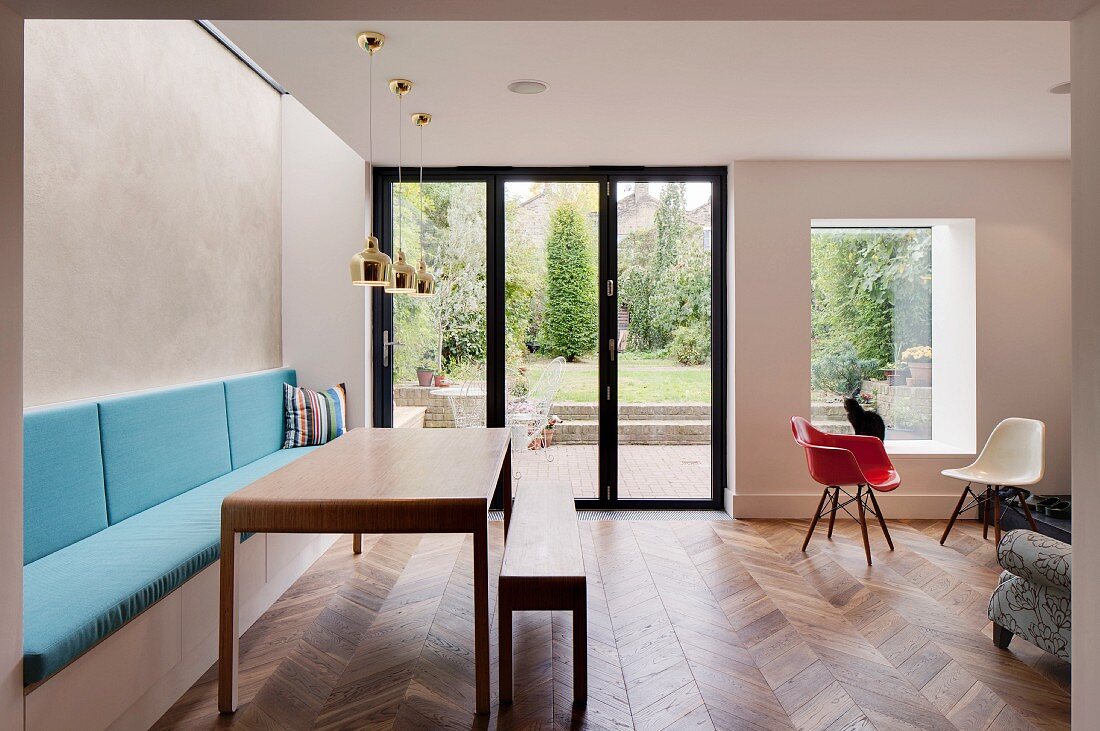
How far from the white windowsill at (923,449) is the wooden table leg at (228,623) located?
4453 millimetres

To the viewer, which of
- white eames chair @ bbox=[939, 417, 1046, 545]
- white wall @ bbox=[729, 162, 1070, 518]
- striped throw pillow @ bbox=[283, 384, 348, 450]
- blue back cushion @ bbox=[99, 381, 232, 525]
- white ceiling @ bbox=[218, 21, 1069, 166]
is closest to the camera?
white ceiling @ bbox=[218, 21, 1069, 166]

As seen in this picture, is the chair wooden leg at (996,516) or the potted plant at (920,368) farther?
the potted plant at (920,368)

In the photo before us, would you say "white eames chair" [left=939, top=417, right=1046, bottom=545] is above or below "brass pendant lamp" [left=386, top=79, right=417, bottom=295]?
below

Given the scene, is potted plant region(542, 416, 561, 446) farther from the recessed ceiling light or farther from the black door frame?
the recessed ceiling light

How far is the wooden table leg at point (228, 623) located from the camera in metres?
2.33

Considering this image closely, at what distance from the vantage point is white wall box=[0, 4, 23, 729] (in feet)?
5.75

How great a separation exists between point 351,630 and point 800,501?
333 cm

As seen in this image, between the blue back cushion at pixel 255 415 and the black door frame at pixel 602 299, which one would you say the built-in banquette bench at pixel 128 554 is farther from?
the black door frame at pixel 602 299

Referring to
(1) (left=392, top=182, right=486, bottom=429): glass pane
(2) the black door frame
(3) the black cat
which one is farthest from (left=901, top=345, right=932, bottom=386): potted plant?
(1) (left=392, top=182, right=486, bottom=429): glass pane

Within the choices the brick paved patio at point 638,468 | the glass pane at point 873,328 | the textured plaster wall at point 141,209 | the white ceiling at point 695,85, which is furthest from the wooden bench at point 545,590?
the glass pane at point 873,328

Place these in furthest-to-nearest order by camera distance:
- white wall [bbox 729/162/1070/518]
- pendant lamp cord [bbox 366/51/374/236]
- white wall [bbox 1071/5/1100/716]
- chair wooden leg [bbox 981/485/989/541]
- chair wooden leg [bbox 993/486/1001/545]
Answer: white wall [bbox 729/162/1070/518] < chair wooden leg [bbox 981/485/989/541] < chair wooden leg [bbox 993/486/1001/545] < pendant lamp cord [bbox 366/51/374/236] < white wall [bbox 1071/5/1100/716]

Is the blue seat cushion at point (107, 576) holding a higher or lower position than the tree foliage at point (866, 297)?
lower

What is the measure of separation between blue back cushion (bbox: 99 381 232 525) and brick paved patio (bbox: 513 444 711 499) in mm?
2260

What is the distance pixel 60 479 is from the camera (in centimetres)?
262
